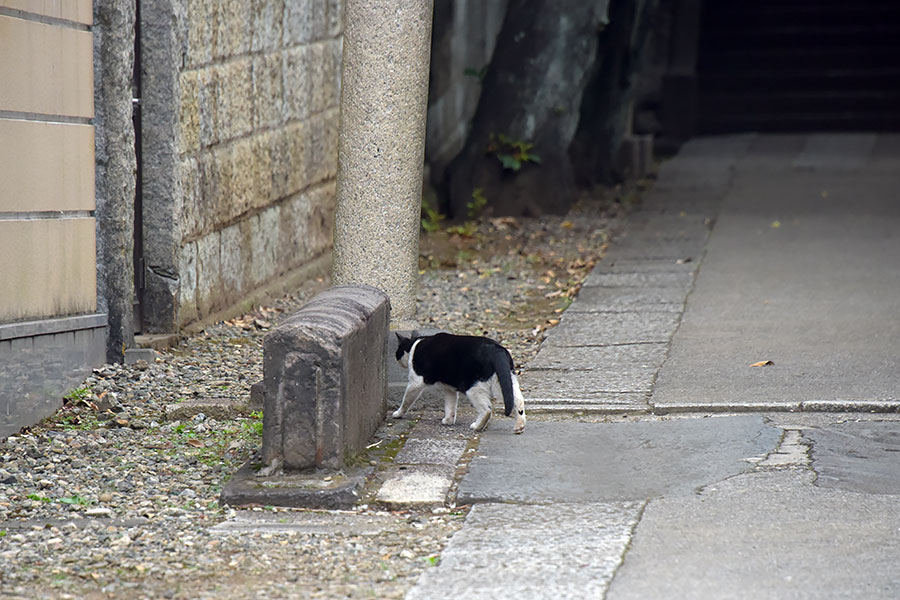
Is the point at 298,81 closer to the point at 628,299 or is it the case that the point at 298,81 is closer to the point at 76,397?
the point at 628,299

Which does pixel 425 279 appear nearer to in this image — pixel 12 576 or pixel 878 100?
pixel 12 576

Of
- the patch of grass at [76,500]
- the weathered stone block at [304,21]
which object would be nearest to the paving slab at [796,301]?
the patch of grass at [76,500]

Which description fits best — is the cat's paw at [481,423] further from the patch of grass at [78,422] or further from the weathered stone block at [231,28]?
the weathered stone block at [231,28]

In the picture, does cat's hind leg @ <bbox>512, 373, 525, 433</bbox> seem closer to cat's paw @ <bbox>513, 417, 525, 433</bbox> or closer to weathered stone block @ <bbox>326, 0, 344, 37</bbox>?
cat's paw @ <bbox>513, 417, 525, 433</bbox>

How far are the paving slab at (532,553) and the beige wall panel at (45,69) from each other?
8.44 feet

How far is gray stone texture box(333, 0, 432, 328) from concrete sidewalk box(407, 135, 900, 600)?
2.98ft

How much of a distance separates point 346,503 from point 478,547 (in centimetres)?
60

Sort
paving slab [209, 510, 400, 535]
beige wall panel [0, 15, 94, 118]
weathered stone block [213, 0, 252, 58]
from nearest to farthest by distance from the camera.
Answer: paving slab [209, 510, 400, 535]
beige wall panel [0, 15, 94, 118]
weathered stone block [213, 0, 252, 58]

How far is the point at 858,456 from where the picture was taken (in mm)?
4699

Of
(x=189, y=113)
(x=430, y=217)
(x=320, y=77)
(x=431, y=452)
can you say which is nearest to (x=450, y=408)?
(x=431, y=452)

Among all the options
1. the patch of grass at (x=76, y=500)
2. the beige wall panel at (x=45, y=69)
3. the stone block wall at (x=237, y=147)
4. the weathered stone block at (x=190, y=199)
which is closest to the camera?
the patch of grass at (x=76, y=500)

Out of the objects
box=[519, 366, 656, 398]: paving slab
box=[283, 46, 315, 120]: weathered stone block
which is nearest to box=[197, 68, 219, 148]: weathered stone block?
box=[283, 46, 315, 120]: weathered stone block

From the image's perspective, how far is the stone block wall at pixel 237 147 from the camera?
6.50 metres

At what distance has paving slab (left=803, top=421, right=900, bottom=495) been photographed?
4.40 m
